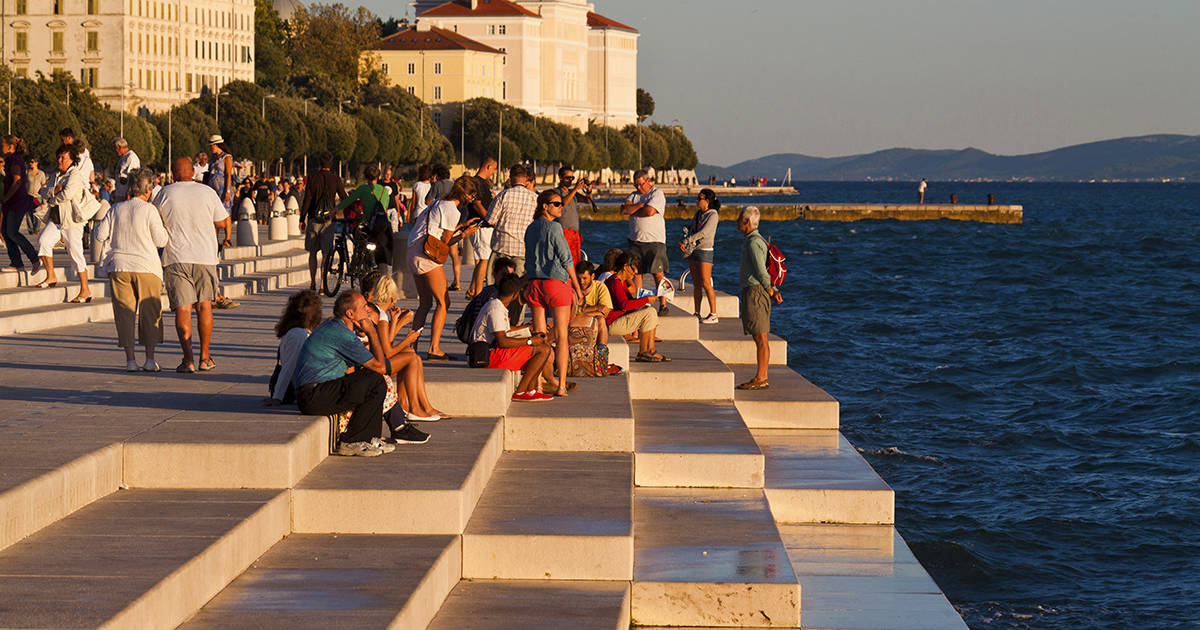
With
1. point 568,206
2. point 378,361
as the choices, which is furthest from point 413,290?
point 378,361

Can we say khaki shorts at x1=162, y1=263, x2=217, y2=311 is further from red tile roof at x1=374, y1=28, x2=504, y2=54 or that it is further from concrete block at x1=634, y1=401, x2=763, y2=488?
red tile roof at x1=374, y1=28, x2=504, y2=54

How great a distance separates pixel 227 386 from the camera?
10.6 metres

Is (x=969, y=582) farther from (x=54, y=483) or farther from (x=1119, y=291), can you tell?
(x=1119, y=291)

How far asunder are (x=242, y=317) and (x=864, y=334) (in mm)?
23166

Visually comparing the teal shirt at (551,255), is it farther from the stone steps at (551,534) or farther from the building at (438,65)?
the building at (438,65)

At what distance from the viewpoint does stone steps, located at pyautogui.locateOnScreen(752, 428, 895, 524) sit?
37.6 ft

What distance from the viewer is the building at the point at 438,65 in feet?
512

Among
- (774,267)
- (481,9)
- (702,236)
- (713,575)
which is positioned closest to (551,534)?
(713,575)

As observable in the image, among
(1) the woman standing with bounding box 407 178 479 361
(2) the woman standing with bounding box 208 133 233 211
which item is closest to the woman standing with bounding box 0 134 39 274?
(2) the woman standing with bounding box 208 133 233 211

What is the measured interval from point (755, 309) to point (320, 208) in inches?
257

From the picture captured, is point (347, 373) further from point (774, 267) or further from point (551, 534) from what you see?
point (774, 267)

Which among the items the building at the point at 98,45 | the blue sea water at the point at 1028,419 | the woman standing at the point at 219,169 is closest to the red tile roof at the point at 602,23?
the building at the point at 98,45

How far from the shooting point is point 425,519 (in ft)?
26.3

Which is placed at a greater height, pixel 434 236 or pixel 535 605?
pixel 434 236
